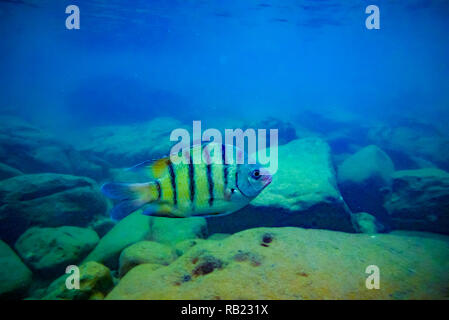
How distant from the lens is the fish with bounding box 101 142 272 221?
5.91 ft

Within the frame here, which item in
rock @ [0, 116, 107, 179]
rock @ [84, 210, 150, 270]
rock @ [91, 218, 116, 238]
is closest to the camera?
rock @ [84, 210, 150, 270]

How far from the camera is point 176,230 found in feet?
16.0

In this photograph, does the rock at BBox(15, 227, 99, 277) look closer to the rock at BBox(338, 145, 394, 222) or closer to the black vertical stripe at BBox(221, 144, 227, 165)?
the black vertical stripe at BBox(221, 144, 227, 165)

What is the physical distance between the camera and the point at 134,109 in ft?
104

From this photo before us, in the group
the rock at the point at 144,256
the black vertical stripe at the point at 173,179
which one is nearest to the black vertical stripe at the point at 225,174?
the black vertical stripe at the point at 173,179

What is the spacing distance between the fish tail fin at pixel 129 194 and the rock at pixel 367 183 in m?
7.36

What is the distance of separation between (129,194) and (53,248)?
13.8ft

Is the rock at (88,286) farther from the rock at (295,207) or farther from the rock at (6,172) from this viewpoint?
the rock at (6,172)

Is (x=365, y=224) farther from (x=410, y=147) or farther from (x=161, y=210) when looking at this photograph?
(x=410, y=147)

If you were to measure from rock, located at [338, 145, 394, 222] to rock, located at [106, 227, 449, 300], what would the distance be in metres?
4.15

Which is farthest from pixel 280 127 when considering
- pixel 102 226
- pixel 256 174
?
pixel 256 174

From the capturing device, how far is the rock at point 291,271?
2445 millimetres

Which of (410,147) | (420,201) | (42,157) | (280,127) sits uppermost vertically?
(280,127)

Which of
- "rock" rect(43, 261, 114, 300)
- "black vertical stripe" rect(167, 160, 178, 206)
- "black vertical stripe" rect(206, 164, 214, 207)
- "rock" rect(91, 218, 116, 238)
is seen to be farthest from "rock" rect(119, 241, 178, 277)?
"rock" rect(91, 218, 116, 238)
